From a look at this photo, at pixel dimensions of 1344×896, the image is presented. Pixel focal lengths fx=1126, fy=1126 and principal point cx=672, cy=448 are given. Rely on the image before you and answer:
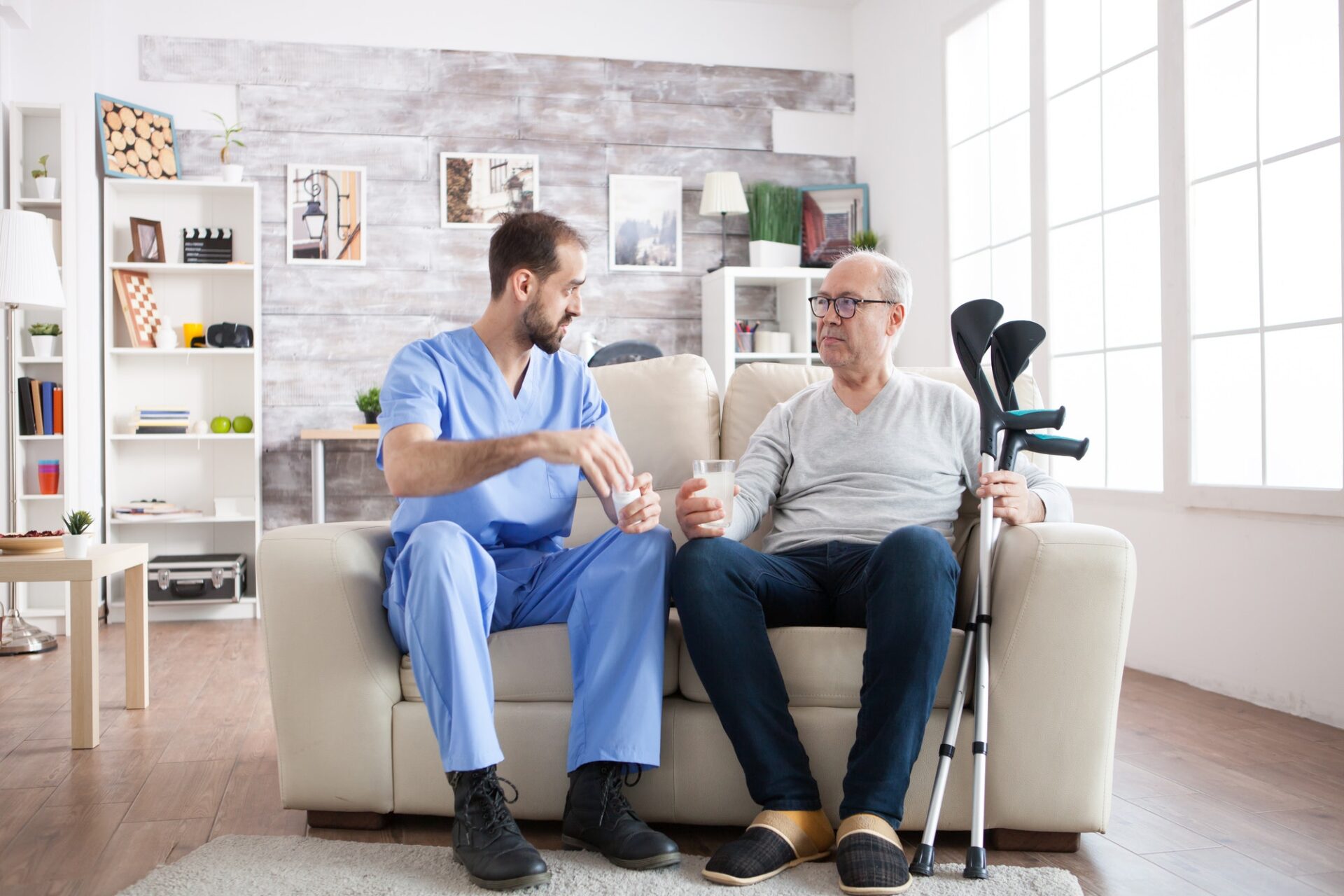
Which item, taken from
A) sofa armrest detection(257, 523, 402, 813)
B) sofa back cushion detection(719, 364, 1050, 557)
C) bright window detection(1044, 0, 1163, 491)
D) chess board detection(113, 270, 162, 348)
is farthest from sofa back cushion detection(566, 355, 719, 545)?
chess board detection(113, 270, 162, 348)

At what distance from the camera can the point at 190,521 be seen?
15.2 feet

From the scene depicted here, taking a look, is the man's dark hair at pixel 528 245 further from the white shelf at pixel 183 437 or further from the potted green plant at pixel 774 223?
the potted green plant at pixel 774 223

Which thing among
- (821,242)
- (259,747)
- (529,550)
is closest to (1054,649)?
(529,550)

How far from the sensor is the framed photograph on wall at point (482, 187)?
509cm

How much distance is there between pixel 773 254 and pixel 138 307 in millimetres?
2754

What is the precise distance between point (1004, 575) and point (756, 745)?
0.51m

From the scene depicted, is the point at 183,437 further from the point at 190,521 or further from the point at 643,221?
the point at 643,221

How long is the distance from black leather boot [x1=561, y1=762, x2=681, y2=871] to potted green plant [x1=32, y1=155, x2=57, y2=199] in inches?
147

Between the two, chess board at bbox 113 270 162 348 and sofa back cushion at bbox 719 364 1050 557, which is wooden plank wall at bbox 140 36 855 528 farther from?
sofa back cushion at bbox 719 364 1050 557

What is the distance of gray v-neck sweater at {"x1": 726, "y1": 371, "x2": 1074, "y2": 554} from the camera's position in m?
2.18

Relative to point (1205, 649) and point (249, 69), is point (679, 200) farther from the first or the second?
point (1205, 649)

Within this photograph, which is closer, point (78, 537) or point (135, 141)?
point (78, 537)

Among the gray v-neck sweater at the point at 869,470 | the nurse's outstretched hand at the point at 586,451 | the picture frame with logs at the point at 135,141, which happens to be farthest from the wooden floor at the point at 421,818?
the picture frame with logs at the point at 135,141

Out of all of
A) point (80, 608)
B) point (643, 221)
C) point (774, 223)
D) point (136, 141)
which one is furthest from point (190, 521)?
point (774, 223)
